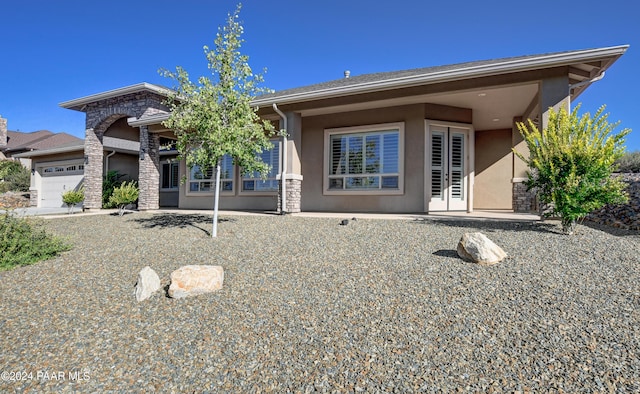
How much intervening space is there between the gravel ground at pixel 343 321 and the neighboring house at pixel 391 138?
359 centimetres

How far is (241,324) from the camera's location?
3.21 m

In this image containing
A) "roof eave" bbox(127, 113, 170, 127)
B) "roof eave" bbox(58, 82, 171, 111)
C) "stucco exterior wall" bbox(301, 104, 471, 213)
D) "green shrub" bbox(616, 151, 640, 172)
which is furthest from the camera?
"green shrub" bbox(616, 151, 640, 172)

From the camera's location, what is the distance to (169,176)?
1647 centimetres

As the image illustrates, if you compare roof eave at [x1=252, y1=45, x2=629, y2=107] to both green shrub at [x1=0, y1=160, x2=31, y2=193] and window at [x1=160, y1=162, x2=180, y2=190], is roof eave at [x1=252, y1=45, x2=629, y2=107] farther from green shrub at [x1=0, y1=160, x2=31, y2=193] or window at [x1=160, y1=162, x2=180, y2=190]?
green shrub at [x1=0, y1=160, x2=31, y2=193]

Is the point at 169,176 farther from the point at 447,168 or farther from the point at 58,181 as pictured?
the point at 447,168

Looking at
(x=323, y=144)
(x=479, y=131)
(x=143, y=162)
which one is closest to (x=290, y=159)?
(x=323, y=144)

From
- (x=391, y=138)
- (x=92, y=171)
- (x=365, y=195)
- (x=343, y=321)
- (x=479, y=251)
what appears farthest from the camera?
(x=92, y=171)

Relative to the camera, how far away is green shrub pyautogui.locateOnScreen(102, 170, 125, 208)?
1422cm

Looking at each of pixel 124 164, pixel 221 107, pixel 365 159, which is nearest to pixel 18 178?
pixel 124 164

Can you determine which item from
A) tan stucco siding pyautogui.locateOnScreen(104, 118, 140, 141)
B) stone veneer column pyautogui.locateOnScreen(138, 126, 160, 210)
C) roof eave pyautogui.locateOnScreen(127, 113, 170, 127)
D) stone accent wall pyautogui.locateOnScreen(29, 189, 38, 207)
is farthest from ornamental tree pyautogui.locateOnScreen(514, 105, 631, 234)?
stone accent wall pyautogui.locateOnScreen(29, 189, 38, 207)

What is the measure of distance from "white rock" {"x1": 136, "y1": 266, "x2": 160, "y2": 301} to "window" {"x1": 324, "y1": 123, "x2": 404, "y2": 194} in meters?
7.25

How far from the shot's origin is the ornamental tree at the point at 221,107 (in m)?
→ 6.53

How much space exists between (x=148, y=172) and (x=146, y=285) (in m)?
9.08

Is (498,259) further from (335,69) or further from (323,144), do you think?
(335,69)
